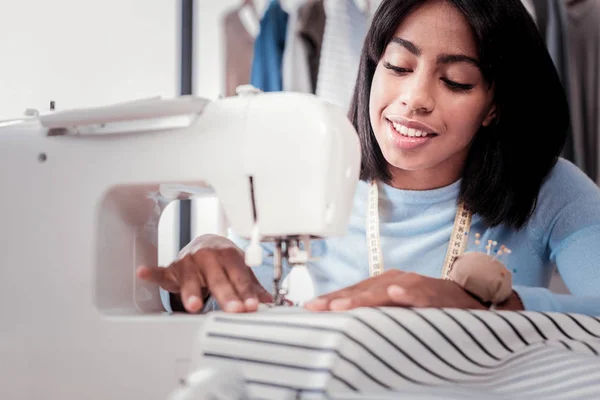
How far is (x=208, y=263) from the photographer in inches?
39.1

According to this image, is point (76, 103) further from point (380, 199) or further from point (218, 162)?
point (218, 162)

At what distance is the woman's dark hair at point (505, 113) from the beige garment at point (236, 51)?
1047 millimetres

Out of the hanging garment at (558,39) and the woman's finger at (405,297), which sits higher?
the hanging garment at (558,39)

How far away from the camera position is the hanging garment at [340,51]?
7.59 ft

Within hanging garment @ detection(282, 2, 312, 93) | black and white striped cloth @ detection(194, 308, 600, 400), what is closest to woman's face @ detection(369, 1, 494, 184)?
black and white striped cloth @ detection(194, 308, 600, 400)

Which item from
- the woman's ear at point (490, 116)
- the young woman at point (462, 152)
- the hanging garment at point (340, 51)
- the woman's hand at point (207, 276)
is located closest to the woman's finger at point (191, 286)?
the woman's hand at point (207, 276)

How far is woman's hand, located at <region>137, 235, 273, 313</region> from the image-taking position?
0.92 m

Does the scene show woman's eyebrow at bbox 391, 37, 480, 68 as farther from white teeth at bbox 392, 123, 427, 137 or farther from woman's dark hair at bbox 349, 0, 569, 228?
white teeth at bbox 392, 123, 427, 137

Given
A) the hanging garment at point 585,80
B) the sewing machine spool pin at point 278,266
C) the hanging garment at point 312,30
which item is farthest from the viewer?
the hanging garment at point 312,30

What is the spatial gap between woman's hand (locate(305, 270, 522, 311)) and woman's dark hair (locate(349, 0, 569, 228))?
571 millimetres

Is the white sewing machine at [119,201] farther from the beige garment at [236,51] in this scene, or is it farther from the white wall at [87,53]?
the beige garment at [236,51]

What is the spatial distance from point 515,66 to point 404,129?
0.26 meters

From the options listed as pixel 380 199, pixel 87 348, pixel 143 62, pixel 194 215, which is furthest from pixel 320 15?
pixel 87 348

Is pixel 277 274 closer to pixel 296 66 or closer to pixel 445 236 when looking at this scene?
pixel 445 236
